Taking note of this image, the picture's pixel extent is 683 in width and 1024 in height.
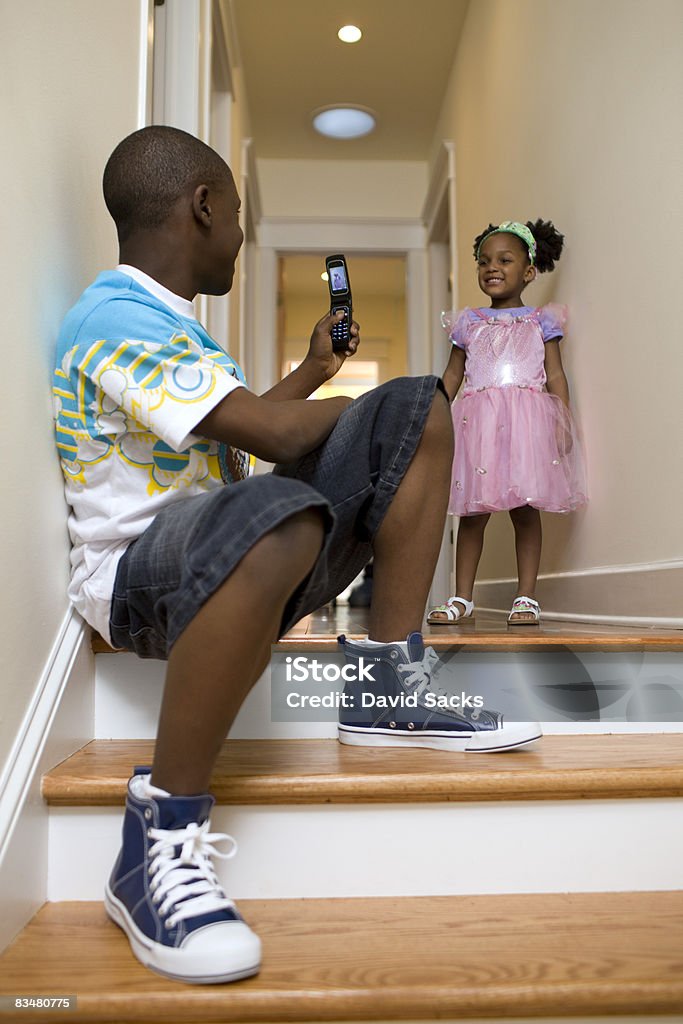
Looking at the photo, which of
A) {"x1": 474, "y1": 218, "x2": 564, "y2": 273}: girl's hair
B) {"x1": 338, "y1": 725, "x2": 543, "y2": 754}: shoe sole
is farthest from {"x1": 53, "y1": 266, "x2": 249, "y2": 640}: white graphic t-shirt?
{"x1": 474, "y1": 218, "x2": 564, "y2": 273}: girl's hair

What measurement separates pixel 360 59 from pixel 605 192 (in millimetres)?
2407

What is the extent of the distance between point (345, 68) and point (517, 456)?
280cm

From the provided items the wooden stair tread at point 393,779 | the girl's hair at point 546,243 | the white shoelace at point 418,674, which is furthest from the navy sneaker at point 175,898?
the girl's hair at point 546,243

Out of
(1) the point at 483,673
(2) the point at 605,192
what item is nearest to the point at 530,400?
(2) the point at 605,192

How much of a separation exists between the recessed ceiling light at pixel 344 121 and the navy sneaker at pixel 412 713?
12.8 ft

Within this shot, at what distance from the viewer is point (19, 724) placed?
90cm

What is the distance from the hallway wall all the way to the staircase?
774mm

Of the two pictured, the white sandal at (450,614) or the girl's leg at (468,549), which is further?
the girl's leg at (468,549)

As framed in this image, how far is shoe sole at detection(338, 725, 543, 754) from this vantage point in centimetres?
106

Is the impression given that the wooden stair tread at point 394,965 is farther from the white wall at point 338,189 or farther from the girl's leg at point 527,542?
the white wall at point 338,189

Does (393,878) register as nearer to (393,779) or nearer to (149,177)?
(393,779)

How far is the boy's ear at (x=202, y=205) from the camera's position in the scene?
43.3 inches

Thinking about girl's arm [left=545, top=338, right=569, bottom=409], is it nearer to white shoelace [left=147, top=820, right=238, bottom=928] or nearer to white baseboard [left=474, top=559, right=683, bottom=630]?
white baseboard [left=474, top=559, right=683, bottom=630]

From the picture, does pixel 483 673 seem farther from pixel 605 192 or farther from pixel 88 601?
pixel 605 192
